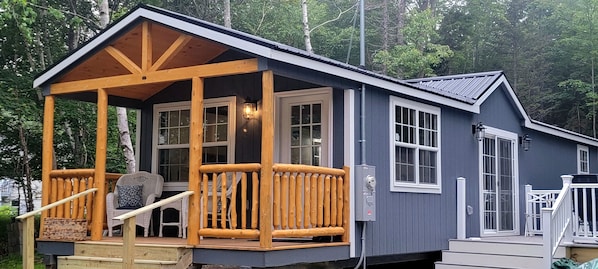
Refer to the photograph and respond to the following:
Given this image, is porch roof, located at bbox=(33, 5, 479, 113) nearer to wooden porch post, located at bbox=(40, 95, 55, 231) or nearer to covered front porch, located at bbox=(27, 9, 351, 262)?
covered front porch, located at bbox=(27, 9, 351, 262)

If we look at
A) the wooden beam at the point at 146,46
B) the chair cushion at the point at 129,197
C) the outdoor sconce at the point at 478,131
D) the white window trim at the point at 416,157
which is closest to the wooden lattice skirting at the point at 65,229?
the chair cushion at the point at 129,197

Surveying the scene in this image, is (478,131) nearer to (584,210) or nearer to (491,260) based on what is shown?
(584,210)

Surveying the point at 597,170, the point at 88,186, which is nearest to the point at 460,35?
the point at 597,170

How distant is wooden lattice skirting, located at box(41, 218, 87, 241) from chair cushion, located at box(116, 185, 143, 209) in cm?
79

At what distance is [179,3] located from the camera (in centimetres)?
1838

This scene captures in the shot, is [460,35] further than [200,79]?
Yes

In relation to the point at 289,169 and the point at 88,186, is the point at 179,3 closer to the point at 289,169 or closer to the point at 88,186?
the point at 88,186

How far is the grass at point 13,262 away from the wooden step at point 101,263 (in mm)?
5021

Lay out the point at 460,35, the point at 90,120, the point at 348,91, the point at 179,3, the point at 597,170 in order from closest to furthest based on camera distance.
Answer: the point at 348,91
the point at 90,120
the point at 597,170
the point at 179,3
the point at 460,35

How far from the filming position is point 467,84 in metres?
11.2

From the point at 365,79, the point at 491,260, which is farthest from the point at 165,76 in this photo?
the point at 491,260

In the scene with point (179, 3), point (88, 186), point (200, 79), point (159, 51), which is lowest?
point (88, 186)

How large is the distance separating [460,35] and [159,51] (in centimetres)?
1959

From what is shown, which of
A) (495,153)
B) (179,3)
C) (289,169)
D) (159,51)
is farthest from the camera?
(179,3)
